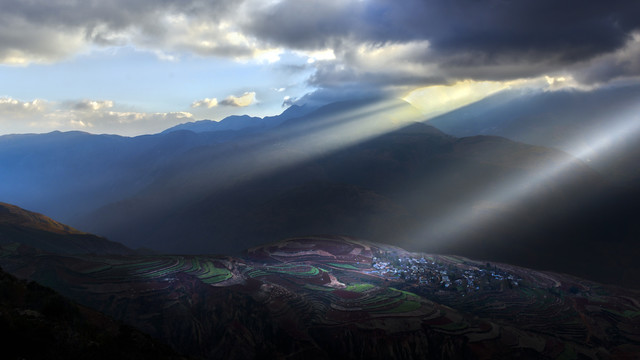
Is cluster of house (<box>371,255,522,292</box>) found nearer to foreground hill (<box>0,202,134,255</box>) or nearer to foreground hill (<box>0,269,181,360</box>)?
foreground hill (<box>0,269,181,360</box>)

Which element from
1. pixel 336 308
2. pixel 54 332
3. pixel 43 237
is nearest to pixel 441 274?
pixel 336 308

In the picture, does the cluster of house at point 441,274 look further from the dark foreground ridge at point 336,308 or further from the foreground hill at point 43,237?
the foreground hill at point 43,237

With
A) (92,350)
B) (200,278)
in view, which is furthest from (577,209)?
(92,350)

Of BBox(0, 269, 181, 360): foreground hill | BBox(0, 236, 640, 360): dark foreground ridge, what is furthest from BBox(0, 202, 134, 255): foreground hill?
BBox(0, 269, 181, 360): foreground hill

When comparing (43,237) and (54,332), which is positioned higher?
(54,332)

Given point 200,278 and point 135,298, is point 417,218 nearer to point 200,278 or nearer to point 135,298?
point 200,278

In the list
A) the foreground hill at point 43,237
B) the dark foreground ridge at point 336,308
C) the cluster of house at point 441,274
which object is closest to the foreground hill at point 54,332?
the dark foreground ridge at point 336,308

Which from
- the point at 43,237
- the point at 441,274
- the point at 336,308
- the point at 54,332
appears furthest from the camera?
the point at 43,237

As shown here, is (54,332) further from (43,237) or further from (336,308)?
(43,237)
